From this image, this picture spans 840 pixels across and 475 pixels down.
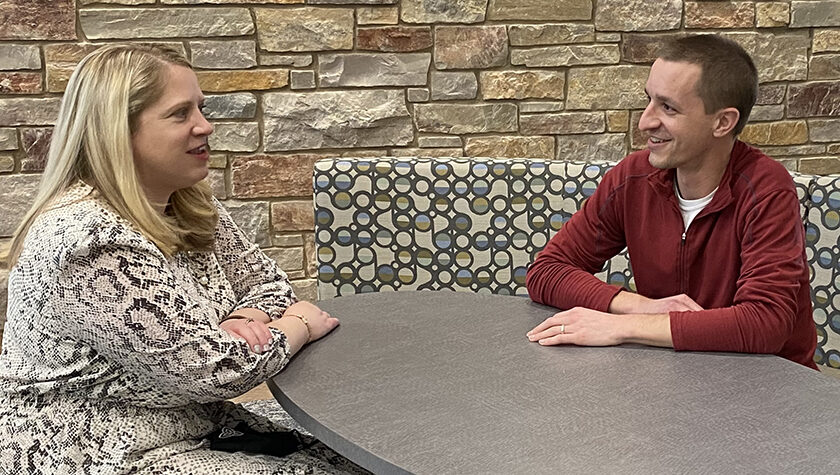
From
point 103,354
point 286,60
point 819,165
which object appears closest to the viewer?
point 103,354

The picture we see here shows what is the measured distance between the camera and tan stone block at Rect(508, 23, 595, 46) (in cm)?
365

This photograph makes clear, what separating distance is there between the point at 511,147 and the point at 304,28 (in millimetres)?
921

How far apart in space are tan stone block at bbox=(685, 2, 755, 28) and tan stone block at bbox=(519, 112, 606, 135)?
1.71 ft

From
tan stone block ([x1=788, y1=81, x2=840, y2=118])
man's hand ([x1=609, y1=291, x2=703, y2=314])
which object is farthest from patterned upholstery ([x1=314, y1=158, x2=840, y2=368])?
tan stone block ([x1=788, y1=81, x2=840, y2=118])

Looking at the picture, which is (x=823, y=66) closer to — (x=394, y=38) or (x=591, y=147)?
(x=591, y=147)

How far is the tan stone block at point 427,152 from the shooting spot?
12.2 feet

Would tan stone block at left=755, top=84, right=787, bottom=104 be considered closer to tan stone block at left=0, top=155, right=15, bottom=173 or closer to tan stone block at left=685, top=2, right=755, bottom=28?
tan stone block at left=685, top=2, right=755, bottom=28

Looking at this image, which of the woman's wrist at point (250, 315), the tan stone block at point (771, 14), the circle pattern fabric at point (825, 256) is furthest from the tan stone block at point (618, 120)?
the woman's wrist at point (250, 315)

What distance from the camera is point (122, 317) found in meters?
1.54

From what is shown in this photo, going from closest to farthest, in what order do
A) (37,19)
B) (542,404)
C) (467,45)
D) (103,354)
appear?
(542,404)
(103,354)
(37,19)
(467,45)

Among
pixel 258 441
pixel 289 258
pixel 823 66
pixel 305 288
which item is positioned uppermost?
pixel 823 66

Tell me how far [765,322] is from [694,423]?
43 cm

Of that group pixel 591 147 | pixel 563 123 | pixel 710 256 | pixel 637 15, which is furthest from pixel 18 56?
pixel 710 256

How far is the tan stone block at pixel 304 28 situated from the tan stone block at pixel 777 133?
5.47 ft
